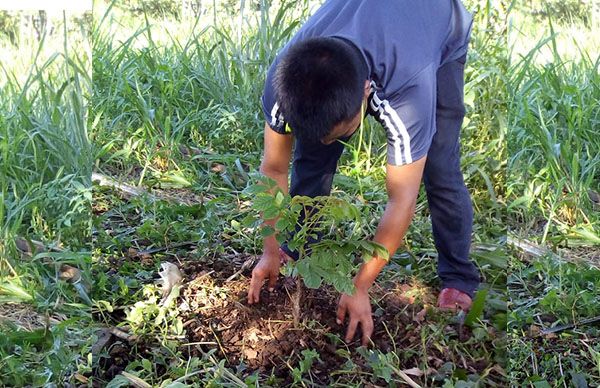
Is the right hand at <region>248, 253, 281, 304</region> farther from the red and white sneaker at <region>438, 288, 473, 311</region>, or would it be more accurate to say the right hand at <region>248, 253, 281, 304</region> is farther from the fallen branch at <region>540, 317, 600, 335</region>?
the fallen branch at <region>540, 317, 600, 335</region>

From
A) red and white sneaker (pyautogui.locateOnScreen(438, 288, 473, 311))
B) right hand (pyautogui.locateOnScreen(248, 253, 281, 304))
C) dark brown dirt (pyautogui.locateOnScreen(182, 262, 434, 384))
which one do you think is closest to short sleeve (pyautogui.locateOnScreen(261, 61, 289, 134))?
right hand (pyautogui.locateOnScreen(248, 253, 281, 304))

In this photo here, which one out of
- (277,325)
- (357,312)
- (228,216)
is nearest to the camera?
(357,312)

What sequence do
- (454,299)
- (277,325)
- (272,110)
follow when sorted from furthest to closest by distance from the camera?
(454,299), (277,325), (272,110)

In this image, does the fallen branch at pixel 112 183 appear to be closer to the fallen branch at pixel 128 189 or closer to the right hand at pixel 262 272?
the fallen branch at pixel 128 189

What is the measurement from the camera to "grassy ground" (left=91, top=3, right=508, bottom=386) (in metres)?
2.18

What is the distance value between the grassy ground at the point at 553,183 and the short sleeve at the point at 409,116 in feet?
1.51

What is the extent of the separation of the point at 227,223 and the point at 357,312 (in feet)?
2.08

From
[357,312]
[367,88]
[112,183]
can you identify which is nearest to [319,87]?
[367,88]

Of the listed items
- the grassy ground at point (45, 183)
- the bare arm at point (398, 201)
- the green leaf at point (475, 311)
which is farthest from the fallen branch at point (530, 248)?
the grassy ground at point (45, 183)

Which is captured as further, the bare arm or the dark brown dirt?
the dark brown dirt

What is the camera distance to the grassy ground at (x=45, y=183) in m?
2.41

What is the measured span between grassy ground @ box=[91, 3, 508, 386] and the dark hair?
0.55 m

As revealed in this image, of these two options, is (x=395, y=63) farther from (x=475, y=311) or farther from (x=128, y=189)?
(x=128, y=189)

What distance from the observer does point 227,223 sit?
2.53 meters
